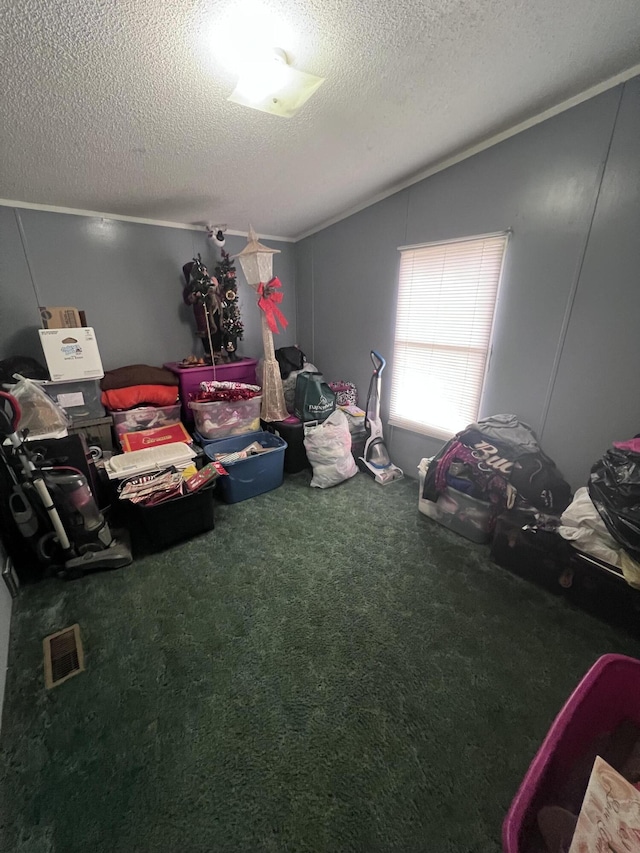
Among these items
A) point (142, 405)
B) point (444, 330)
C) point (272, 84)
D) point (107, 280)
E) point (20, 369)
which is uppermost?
point (272, 84)

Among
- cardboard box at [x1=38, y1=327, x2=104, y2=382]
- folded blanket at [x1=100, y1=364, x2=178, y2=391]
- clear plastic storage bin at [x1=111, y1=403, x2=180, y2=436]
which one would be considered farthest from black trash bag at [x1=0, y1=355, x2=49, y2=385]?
clear plastic storage bin at [x1=111, y1=403, x2=180, y2=436]

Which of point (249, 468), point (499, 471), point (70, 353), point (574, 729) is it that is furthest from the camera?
point (249, 468)

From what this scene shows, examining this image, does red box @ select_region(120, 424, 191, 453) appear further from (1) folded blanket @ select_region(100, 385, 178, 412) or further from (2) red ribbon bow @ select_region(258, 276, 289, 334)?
(2) red ribbon bow @ select_region(258, 276, 289, 334)

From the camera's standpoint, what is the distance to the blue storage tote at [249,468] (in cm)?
247

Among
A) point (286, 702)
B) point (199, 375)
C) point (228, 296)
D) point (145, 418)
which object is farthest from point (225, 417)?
point (286, 702)

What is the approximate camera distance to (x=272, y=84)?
1.27 meters

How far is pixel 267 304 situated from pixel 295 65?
1640 millimetres

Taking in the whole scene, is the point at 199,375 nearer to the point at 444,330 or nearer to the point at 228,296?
the point at 228,296

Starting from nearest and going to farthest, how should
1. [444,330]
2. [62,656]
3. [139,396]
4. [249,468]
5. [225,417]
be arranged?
1. [62,656]
2. [444,330]
3. [249,468]
4. [139,396]
5. [225,417]

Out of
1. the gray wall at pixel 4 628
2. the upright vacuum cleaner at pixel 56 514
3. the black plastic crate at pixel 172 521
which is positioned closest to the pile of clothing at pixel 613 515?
the black plastic crate at pixel 172 521

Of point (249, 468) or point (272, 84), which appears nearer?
point (272, 84)

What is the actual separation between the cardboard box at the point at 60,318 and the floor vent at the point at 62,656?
194 centimetres

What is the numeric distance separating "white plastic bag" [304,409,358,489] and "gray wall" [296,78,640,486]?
3.63 ft

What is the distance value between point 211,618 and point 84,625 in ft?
1.94
